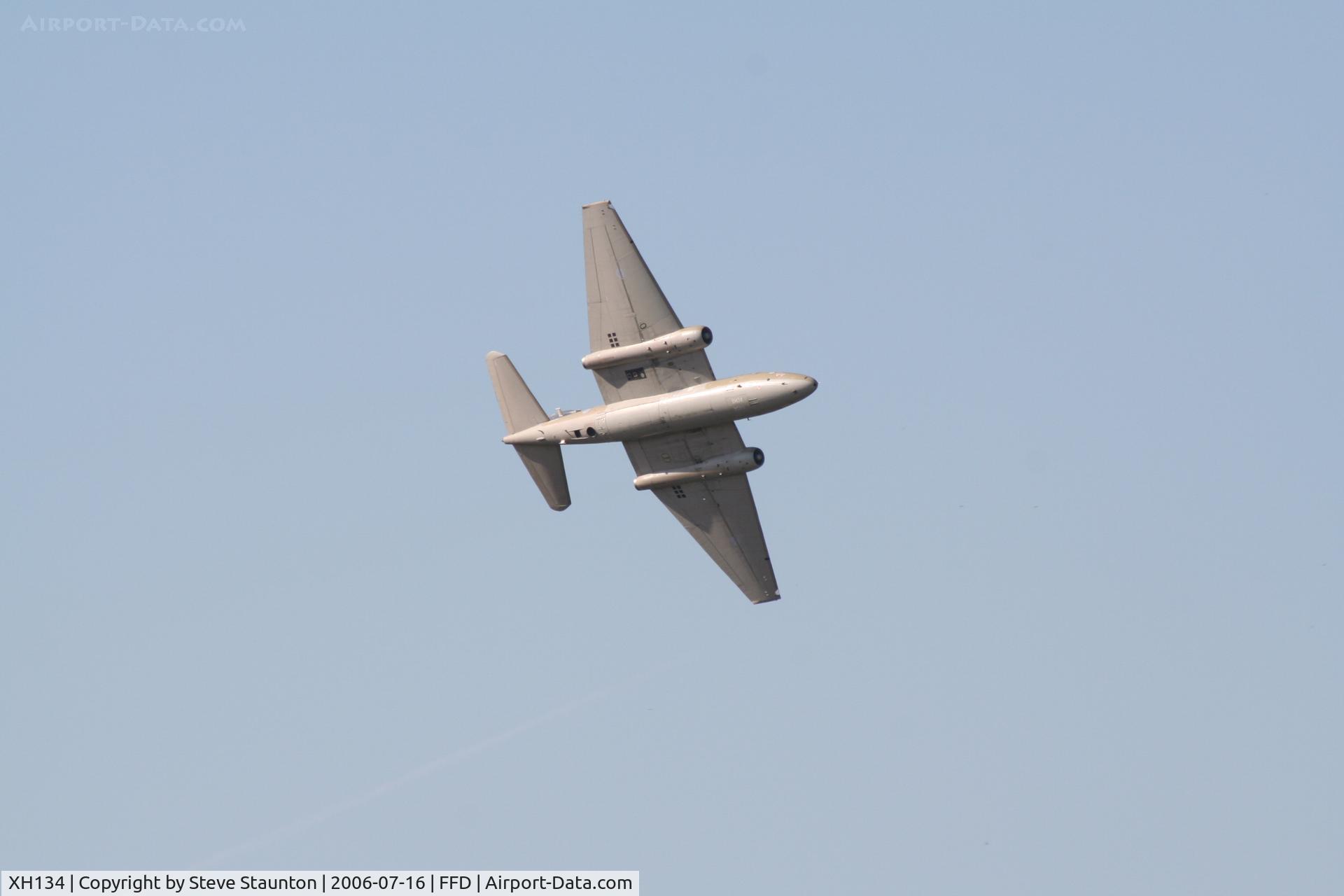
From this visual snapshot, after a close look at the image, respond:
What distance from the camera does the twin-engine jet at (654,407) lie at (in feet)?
267

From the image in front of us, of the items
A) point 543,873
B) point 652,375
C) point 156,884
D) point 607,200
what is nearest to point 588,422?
point 652,375

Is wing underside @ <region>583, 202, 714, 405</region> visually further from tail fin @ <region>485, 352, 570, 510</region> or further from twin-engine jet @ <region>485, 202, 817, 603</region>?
tail fin @ <region>485, 352, 570, 510</region>

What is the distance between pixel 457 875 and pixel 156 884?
38.7ft

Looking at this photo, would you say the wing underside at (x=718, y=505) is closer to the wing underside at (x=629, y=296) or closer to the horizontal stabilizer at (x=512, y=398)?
the wing underside at (x=629, y=296)

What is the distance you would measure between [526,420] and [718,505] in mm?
9318

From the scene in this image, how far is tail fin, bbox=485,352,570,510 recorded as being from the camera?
85562mm

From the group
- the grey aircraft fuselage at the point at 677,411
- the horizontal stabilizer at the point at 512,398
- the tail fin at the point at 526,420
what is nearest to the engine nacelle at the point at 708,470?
the grey aircraft fuselage at the point at 677,411

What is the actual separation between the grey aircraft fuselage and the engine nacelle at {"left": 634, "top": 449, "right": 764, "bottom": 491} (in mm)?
2980

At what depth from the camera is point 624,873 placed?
76375mm

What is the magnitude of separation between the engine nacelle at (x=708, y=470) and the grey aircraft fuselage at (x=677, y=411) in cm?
298

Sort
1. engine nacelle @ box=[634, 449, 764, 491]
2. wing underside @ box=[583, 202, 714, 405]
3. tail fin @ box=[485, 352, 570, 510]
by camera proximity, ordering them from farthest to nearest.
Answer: tail fin @ box=[485, 352, 570, 510] < engine nacelle @ box=[634, 449, 764, 491] < wing underside @ box=[583, 202, 714, 405]

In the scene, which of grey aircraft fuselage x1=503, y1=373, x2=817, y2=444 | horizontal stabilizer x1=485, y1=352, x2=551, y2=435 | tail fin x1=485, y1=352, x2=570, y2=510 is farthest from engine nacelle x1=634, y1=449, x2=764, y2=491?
horizontal stabilizer x1=485, y1=352, x2=551, y2=435

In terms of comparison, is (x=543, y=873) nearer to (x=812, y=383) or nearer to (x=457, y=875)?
(x=457, y=875)

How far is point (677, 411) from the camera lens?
3206 inches
